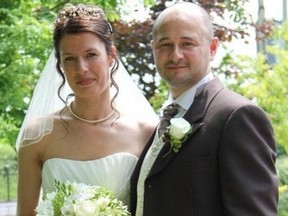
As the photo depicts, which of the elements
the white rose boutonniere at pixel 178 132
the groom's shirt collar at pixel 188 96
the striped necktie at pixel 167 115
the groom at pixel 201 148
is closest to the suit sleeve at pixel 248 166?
the groom at pixel 201 148

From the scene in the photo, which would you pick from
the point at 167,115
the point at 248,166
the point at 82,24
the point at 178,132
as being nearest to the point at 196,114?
the point at 178,132

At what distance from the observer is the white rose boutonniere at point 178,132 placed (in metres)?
2.99

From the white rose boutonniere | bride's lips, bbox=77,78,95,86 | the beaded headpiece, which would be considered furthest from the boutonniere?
the beaded headpiece

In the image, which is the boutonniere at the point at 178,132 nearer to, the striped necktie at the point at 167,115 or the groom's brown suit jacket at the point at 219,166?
the groom's brown suit jacket at the point at 219,166

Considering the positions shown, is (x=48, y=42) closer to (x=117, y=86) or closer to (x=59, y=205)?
(x=117, y=86)

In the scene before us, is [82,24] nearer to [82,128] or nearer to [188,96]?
[82,128]

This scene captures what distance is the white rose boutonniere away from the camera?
2.99 m

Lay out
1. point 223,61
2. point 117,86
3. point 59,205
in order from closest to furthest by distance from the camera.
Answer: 1. point 59,205
2. point 117,86
3. point 223,61

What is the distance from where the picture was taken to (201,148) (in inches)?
115

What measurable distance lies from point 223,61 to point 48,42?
4.35 metres

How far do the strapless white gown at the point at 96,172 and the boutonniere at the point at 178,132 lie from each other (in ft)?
2.47

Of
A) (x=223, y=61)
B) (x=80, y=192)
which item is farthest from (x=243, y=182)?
(x=223, y=61)

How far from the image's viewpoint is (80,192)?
321 centimetres

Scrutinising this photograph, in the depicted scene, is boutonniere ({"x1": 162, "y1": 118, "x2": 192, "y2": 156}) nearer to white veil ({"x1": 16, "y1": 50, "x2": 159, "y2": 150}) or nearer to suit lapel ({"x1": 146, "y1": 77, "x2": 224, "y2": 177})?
suit lapel ({"x1": 146, "y1": 77, "x2": 224, "y2": 177})
